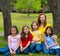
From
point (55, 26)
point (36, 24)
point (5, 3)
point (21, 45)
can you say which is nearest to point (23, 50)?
point (21, 45)

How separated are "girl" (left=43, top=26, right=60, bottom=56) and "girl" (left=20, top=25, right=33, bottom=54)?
53 centimetres

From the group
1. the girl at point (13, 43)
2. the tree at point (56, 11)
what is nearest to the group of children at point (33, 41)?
the girl at point (13, 43)

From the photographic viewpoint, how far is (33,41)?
929 cm

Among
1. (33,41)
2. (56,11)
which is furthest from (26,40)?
(56,11)

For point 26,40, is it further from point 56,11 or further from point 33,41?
point 56,11

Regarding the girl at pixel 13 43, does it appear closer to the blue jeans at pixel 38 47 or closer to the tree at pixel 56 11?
the blue jeans at pixel 38 47

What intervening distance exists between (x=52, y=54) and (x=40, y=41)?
61 cm

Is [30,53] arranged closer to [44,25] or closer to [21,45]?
[21,45]

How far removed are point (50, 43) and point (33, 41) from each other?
0.56m

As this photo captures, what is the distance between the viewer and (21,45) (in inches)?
359

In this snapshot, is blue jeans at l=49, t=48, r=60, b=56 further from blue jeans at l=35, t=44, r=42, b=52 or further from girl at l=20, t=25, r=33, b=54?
girl at l=20, t=25, r=33, b=54

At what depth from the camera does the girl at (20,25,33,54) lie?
29.9 ft

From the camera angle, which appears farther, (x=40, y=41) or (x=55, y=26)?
(x=55, y=26)

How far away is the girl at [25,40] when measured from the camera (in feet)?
29.9
